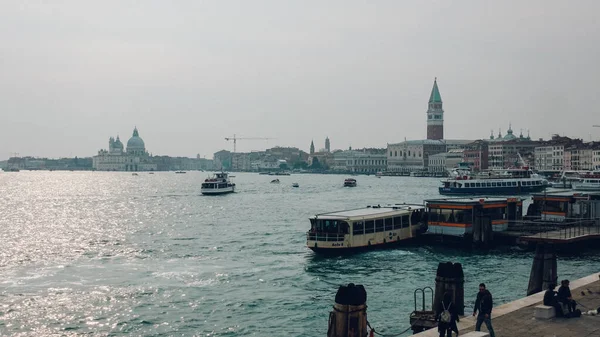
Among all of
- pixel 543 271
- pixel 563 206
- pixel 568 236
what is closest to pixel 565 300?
pixel 543 271

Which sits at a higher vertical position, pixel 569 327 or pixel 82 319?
pixel 569 327

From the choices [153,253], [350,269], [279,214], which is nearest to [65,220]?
[279,214]

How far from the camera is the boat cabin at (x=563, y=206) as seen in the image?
40844 millimetres

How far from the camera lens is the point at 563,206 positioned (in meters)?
42.9

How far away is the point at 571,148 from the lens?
164375 mm

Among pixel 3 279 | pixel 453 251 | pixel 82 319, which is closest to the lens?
pixel 82 319

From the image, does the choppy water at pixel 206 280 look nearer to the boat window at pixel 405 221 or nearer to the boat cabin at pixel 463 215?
the boat window at pixel 405 221

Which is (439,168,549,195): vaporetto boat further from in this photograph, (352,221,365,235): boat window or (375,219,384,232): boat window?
(352,221,365,235): boat window

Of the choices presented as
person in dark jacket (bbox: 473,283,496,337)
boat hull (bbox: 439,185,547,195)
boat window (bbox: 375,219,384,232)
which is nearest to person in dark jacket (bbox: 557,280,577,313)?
person in dark jacket (bbox: 473,283,496,337)

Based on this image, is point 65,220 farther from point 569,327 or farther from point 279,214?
point 569,327

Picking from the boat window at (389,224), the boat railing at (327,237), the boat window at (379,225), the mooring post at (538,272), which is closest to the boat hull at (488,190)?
the boat window at (389,224)

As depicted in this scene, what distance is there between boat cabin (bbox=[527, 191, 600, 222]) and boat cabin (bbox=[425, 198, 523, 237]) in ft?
14.2

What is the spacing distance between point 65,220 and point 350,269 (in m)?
40.8

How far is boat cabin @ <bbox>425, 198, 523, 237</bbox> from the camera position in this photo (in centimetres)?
3703
